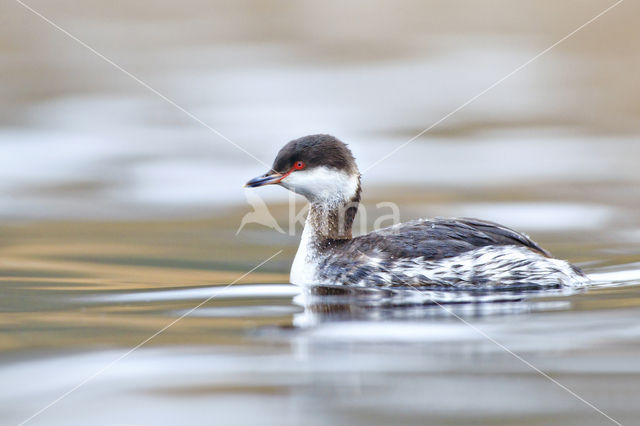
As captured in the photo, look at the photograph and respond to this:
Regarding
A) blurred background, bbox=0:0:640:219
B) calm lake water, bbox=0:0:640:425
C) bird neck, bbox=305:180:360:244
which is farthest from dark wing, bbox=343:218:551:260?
blurred background, bbox=0:0:640:219

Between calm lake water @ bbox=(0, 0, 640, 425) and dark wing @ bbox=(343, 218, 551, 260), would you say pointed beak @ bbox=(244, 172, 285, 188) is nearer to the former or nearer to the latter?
calm lake water @ bbox=(0, 0, 640, 425)

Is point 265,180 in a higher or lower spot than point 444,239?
higher

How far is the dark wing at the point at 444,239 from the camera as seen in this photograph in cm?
780

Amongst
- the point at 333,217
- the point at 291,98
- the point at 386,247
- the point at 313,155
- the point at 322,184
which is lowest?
the point at 386,247

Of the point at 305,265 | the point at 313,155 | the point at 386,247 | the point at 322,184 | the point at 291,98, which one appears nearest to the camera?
the point at 386,247

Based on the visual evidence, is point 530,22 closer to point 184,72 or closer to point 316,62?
point 316,62

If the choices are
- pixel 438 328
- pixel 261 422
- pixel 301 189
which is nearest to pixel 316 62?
pixel 301 189

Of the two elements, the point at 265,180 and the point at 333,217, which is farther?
the point at 333,217

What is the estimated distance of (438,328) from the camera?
20.7 feet

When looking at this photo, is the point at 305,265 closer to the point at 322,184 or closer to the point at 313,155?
the point at 322,184

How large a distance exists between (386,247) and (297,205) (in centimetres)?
344

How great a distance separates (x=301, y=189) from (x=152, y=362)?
307 centimetres

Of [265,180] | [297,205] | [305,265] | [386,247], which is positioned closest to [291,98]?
[297,205]

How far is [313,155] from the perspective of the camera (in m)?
8.47
